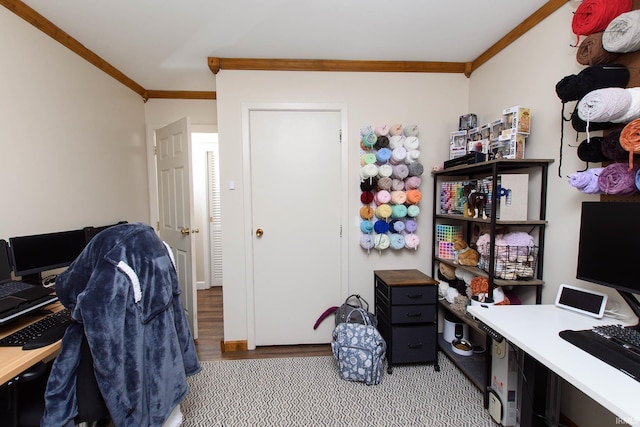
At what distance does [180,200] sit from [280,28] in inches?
65.1

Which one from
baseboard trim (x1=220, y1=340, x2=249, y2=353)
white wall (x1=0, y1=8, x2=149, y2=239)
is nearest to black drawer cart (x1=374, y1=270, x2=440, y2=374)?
baseboard trim (x1=220, y1=340, x2=249, y2=353)

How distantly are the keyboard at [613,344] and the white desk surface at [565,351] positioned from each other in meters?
0.02

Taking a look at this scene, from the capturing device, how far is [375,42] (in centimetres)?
209

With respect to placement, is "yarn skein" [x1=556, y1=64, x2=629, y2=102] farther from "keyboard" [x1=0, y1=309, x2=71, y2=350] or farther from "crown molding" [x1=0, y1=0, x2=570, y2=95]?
"keyboard" [x1=0, y1=309, x2=71, y2=350]

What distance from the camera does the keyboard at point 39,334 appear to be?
1.13 meters

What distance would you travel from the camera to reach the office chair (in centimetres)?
107

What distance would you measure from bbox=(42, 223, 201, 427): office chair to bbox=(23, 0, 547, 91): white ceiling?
1.44 meters

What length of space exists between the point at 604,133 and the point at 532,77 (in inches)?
25.1

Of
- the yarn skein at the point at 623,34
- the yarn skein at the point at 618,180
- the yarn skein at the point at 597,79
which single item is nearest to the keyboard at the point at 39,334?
the yarn skein at the point at 618,180

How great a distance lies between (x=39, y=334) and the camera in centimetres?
121

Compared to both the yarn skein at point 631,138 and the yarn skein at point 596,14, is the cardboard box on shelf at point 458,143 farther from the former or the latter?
the yarn skein at point 631,138

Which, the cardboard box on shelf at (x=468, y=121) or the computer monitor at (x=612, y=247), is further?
the cardboard box on shelf at (x=468, y=121)

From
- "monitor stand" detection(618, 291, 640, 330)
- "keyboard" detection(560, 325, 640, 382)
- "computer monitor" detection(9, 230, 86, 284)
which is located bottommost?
"keyboard" detection(560, 325, 640, 382)

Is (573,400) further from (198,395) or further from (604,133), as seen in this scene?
(198,395)
